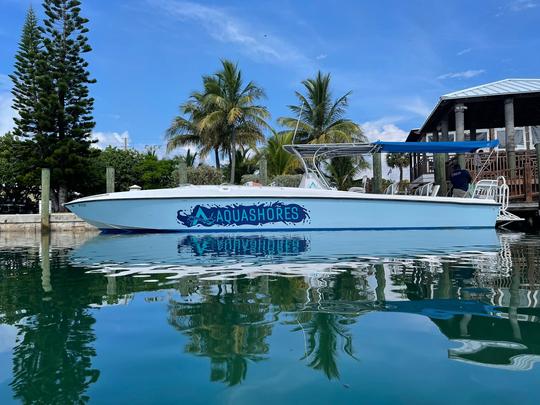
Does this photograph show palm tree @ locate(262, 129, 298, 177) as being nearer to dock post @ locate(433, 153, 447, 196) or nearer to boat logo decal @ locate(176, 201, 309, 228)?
dock post @ locate(433, 153, 447, 196)

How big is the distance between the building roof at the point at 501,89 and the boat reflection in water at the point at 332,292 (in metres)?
7.13

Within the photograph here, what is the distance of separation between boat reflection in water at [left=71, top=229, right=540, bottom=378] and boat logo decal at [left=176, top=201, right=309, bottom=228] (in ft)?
8.88

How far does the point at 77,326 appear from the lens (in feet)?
8.50

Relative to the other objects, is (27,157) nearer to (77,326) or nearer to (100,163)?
(100,163)

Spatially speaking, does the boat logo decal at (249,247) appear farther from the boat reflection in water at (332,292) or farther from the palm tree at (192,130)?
the palm tree at (192,130)

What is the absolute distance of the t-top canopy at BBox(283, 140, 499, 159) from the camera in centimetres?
984

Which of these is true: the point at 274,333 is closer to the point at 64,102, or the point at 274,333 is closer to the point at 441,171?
the point at 441,171

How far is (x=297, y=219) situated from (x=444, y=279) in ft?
18.9

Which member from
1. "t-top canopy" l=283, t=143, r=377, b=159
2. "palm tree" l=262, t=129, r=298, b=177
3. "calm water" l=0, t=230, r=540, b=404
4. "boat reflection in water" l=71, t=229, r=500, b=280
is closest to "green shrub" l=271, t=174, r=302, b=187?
"palm tree" l=262, t=129, r=298, b=177

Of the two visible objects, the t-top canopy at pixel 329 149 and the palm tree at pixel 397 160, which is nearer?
the t-top canopy at pixel 329 149

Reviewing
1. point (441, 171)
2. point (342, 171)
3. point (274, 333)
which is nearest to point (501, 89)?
point (441, 171)

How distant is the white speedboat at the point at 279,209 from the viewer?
936 centimetres

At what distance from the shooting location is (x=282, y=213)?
9.51 metres

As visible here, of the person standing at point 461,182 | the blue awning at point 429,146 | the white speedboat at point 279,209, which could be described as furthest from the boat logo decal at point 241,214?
the person standing at point 461,182
